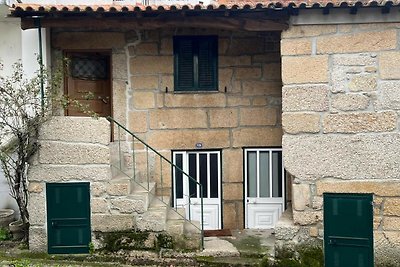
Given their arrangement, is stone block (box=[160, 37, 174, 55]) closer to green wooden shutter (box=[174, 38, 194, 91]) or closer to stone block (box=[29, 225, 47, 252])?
green wooden shutter (box=[174, 38, 194, 91])

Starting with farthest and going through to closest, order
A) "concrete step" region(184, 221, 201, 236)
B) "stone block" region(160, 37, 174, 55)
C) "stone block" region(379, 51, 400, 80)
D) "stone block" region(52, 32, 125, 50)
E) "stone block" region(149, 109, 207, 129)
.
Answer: "stone block" region(149, 109, 207, 129) < "stone block" region(160, 37, 174, 55) < "stone block" region(52, 32, 125, 50) < "concrete step" region(184, 221, 201, 236) < "stone block" region(379, 51, 400, 80)

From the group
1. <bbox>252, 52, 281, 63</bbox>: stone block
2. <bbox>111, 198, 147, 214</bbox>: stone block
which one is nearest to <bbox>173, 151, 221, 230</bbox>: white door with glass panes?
<bbox>111, 198, 147, 214</bbox>: stone block

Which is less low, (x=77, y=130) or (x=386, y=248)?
(x=77, y=130)

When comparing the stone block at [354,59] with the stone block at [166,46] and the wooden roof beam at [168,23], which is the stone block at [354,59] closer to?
the wooden roof beam at [168,23]

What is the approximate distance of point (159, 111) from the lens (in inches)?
328

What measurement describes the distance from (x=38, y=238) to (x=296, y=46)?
5.20 meters

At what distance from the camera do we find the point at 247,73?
8.34m

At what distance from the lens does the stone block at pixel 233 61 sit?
8.32 meters

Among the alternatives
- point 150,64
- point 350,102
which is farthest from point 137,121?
point 350,102

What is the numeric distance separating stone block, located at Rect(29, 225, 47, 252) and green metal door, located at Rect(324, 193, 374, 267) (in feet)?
14.9

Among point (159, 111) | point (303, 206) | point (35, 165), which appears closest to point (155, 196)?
point (159, 111)

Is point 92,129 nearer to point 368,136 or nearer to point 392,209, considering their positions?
point 368,136

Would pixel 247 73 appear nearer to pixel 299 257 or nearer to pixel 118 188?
pixel 118 188

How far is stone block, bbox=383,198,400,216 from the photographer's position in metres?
6.67
